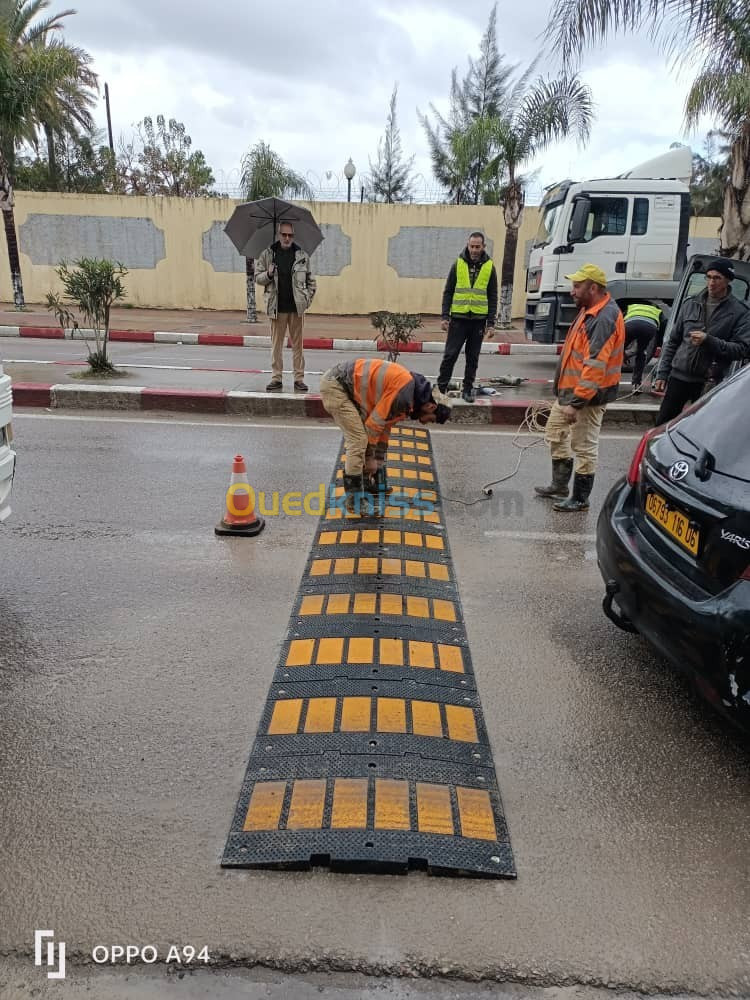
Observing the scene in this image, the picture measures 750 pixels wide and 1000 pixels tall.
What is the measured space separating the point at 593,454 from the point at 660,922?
3.62 m

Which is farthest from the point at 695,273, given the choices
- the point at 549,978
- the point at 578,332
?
the point at 549,978

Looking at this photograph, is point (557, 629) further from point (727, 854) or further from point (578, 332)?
point (578, 332)

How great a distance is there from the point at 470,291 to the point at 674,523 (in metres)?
5.45

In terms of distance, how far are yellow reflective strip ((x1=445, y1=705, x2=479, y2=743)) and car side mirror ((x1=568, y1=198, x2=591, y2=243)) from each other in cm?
984

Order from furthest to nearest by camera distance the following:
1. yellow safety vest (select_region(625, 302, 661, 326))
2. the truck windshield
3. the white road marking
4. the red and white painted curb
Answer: the red and white painted curb, the truck windshield, yellow safety vest (select_region(625, 302, 661, 326)), the white road marking

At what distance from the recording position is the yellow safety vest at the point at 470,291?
7695mm

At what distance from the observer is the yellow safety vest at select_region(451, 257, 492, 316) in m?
7.70

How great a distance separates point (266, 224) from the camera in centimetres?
946

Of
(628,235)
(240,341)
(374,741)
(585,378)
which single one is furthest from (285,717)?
(240,341)

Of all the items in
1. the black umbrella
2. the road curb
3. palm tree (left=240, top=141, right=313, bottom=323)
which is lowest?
the road curb

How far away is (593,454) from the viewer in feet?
17.0

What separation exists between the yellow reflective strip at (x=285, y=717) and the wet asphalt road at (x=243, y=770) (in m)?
0.10

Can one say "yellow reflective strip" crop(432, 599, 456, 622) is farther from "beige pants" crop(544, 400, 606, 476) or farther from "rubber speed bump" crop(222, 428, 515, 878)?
"beige pants" crop(544, 400, 606, 476)

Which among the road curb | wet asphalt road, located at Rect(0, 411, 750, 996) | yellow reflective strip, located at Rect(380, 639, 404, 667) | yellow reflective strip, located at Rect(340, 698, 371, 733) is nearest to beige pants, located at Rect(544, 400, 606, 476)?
wet asphalt road, located at Rect(0, 411, 750, 996)
